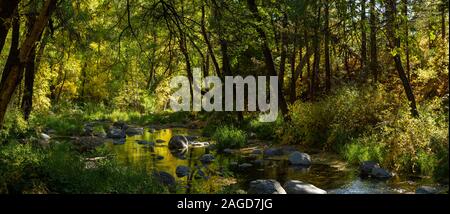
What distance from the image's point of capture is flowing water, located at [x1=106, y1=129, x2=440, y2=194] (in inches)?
396

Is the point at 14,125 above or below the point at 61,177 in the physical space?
above

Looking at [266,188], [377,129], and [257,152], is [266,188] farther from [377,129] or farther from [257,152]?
[257,152]

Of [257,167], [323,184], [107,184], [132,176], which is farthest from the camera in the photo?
[257,167]

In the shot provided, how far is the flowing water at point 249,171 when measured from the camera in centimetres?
1005

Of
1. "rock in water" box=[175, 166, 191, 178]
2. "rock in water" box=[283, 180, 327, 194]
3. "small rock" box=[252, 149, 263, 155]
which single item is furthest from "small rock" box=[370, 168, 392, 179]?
"small rock" box=[252, 149, 263, 155]

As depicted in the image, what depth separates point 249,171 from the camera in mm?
12266

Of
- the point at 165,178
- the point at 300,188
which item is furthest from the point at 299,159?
the point at 165,178

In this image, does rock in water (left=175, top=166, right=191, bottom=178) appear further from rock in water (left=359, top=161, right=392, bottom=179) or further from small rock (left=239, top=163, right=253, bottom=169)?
rock in water (left=359, top=161, right=392, bottom=179)

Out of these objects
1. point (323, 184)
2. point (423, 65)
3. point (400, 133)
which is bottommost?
point (323, 184)

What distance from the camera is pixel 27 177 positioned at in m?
7.32

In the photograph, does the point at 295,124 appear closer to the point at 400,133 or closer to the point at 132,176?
the point at 400,133

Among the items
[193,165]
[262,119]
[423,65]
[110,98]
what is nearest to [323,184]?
[193,165]

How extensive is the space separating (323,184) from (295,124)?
5900 millimetres

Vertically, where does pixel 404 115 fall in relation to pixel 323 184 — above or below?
above
